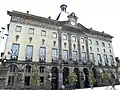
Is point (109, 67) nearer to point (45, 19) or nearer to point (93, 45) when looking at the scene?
point (93, 45)

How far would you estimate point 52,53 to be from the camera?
Result: 2659cm

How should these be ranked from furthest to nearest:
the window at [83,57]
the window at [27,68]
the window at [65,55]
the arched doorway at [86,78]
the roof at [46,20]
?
the window at [83,57] < the arched doorway at [86,78] < the window at [65,55] < the roof at [46,20] < the window at [27,68]

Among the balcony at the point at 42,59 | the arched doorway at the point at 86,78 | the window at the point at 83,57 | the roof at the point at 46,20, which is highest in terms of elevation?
the roof at the point at 46,20

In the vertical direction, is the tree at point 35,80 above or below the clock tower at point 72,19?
below

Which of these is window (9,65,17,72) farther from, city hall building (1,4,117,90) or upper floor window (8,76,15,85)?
upper floor window (8,76,15,85)

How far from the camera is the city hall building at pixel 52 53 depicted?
73.5 ft

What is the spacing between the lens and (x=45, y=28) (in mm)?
27859

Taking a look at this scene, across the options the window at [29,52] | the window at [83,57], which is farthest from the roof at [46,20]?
the window at [83,57]

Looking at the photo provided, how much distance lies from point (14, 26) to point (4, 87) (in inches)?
457

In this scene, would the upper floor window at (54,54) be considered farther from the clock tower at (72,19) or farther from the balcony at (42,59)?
the clock tower at (72,19)

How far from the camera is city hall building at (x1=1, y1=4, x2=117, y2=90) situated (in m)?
22.4

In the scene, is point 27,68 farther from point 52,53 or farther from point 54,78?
point 52,53

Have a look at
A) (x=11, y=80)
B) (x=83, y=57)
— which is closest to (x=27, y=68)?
(x=11, y=80)

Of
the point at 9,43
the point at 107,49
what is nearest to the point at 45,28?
the point at 9,43
